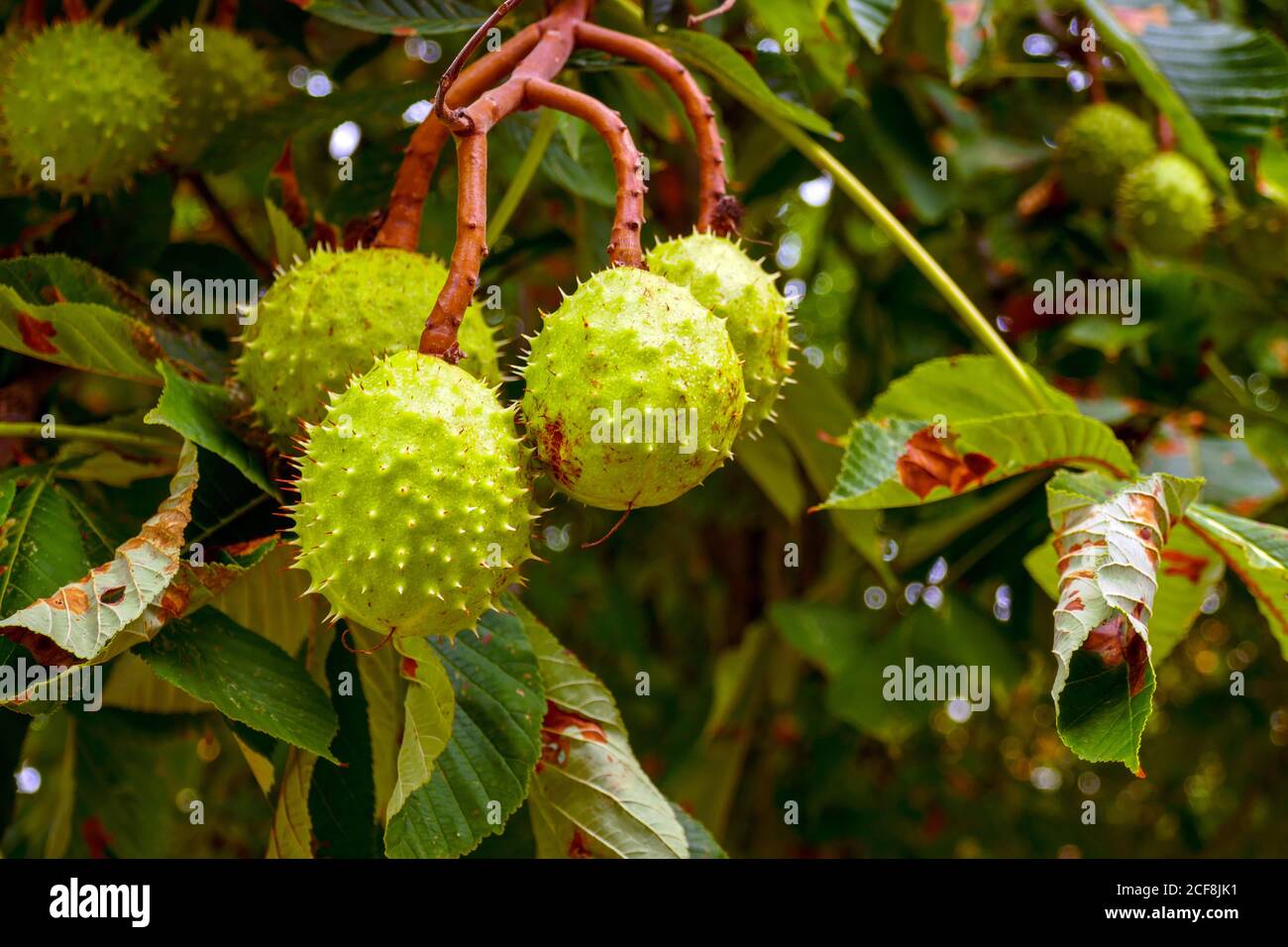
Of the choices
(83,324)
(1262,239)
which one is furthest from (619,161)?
(1262,239)

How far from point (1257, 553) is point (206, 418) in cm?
94

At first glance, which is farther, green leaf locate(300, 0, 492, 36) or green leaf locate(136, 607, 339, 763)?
green leaf locate(300, 0, 492, 36)

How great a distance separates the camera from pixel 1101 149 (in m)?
1.87

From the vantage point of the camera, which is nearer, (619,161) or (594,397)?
(594,397)

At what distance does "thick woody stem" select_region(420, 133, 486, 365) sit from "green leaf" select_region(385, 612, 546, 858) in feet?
1.02

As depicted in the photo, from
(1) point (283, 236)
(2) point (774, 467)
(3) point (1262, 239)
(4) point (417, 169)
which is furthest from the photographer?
(3) point (1262, 239)

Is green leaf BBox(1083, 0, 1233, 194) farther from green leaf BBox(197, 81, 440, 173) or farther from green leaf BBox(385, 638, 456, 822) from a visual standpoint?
green leaf BBox(385, 638, 456, 822)

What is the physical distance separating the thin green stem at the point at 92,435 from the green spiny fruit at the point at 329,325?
0.17 metres

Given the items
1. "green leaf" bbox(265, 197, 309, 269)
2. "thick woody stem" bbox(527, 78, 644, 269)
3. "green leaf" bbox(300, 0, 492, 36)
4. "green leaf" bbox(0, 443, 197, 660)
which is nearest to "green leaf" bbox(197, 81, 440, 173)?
"green leaf" bbox(300, 0, 492, 36)

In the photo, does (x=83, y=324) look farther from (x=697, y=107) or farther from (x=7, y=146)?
(x=697, y=107)

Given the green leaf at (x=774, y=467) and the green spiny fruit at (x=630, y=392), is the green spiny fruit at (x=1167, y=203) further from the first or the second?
the green spiny fruit at (x=630, y=392)

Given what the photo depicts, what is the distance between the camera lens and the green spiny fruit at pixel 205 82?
134cm

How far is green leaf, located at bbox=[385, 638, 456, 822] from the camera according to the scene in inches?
35.7

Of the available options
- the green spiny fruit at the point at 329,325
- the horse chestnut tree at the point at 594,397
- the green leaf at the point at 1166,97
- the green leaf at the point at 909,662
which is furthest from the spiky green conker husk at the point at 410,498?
the green leaf at the point at 909,662
